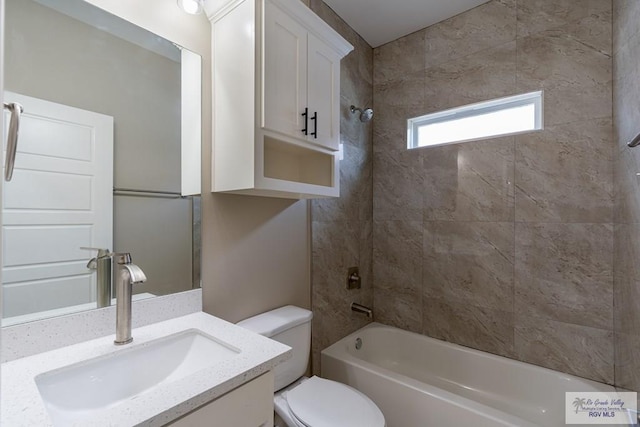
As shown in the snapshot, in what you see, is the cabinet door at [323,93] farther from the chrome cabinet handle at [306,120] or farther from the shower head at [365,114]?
the shower head at [365,114]

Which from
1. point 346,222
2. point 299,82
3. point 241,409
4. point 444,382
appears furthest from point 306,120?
point 444,382

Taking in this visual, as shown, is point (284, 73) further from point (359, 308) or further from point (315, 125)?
point (359, 308)

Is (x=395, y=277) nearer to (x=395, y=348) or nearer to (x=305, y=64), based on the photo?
(x=395, y=348)

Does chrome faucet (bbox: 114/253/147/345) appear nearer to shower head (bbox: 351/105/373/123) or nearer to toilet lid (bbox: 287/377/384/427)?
toilet lid (bbox: 287/377/384/427)

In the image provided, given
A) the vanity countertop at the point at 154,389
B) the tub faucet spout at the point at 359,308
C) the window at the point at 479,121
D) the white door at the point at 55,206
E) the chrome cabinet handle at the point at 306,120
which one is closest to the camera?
the vanity countertop at the point at 154,389

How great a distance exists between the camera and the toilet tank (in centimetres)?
142

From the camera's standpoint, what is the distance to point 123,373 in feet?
3.08

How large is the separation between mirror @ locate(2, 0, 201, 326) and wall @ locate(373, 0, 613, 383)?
5.22 feet

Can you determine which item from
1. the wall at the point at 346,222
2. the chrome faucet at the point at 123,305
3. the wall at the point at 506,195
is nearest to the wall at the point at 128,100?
the chrome faucet at the point at 123,305

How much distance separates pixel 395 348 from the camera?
7.48 ft

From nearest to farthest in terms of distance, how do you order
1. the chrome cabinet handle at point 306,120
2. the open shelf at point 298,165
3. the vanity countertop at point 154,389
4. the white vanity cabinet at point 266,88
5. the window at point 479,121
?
the vanity countertop at point 154,389
the white vanity cabinet at point 266,88
the chrome cabinet handle at point 306,120
the open shelf at point 298,165
the window at point 479,121

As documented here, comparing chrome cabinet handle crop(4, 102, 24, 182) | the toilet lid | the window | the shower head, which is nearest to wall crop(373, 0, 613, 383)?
the window

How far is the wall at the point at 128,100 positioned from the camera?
0.93 metres

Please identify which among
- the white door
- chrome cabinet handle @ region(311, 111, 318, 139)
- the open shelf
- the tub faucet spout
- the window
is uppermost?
the window
